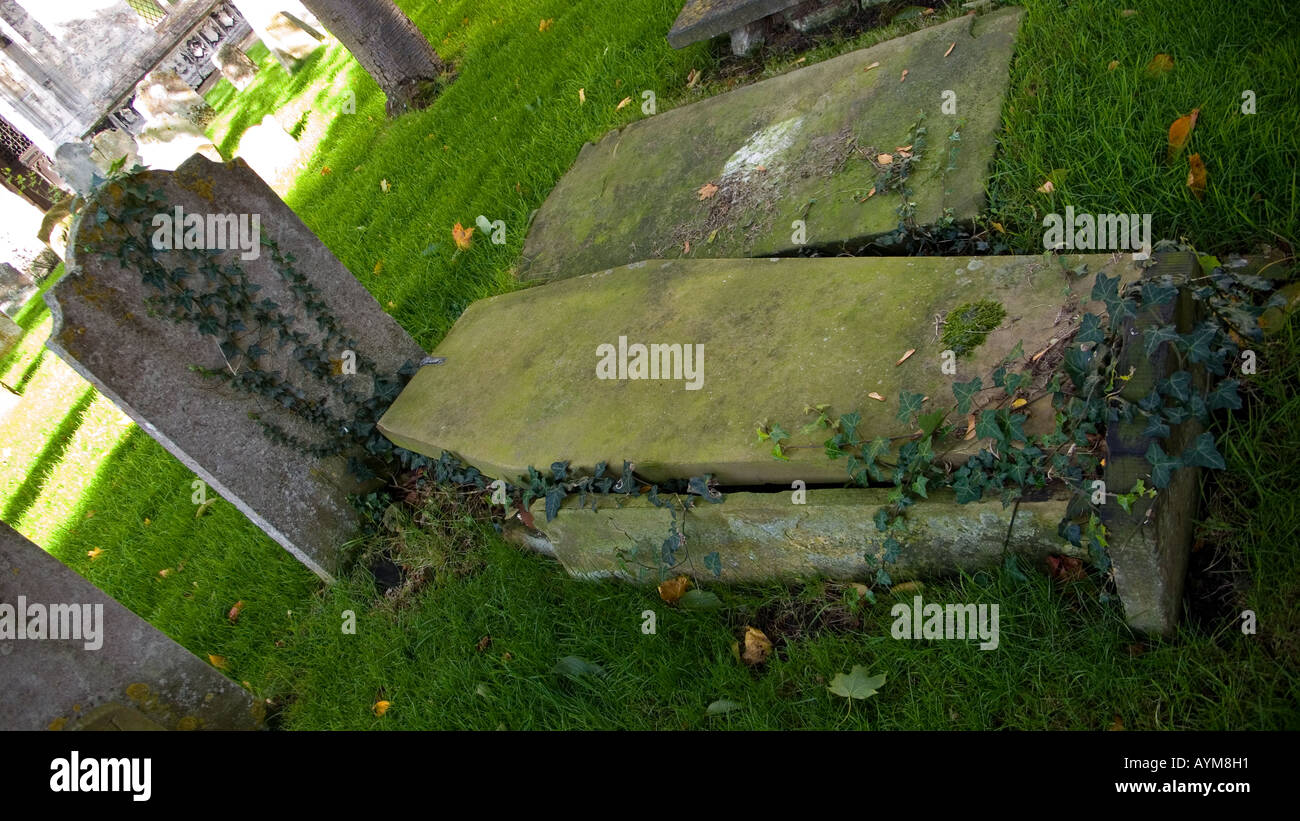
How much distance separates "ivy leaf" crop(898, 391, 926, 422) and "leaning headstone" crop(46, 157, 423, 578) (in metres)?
2.47

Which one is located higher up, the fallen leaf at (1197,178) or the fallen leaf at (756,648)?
the fallen leaf at (1197,178)

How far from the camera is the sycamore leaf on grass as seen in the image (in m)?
2.21

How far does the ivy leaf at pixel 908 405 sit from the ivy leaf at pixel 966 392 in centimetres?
10

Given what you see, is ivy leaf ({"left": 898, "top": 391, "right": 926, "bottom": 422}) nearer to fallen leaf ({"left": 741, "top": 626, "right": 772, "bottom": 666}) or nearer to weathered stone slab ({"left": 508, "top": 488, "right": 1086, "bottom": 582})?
weathered stone slab ({"left": 508, "top": 488, "right": 1086, "bottom": 582})

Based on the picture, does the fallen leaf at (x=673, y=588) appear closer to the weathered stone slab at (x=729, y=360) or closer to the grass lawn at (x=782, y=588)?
the grass lawn at (x=782, y=588)

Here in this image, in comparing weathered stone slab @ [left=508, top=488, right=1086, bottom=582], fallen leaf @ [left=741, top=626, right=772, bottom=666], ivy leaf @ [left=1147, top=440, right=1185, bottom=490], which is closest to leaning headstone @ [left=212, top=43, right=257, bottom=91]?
weathered stone slab @ [left=508, top=488, right=1086, bottom=582]

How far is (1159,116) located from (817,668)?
2.14 meters

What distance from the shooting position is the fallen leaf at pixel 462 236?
4934 mm

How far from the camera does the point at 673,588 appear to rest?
2.76 meters

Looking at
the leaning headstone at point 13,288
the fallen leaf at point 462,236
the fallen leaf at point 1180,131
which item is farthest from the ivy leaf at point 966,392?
the leaning headstone at point 13,288

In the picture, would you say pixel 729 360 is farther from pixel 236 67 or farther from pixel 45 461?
pixel 236 67

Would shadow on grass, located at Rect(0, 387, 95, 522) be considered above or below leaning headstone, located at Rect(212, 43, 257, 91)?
below

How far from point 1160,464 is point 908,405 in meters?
0.60

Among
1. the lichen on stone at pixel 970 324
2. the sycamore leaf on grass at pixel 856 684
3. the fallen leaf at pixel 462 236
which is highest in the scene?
the fallen leaf at pixel 462 236
